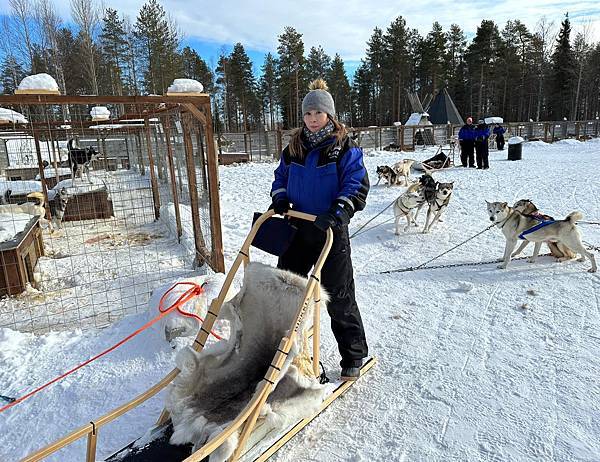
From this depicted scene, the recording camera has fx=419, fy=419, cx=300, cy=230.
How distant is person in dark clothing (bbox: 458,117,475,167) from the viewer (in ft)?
48.8

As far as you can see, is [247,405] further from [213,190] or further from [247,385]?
[213,190]

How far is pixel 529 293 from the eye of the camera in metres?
4.26

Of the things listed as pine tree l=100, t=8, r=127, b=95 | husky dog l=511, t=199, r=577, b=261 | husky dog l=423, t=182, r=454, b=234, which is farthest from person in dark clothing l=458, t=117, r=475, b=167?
pine tree l=100, t=8, r=127, b=95

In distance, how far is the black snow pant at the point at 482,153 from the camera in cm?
1461

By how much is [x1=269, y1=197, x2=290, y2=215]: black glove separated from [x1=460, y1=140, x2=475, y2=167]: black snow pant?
1406 centimetres

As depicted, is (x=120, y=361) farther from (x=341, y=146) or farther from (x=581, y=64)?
(x=581, y=64)

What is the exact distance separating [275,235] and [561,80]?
168ft

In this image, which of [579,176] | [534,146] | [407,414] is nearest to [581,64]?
[534,146]

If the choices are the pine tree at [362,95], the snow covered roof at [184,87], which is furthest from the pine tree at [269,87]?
the snow covered roof at [184,87]

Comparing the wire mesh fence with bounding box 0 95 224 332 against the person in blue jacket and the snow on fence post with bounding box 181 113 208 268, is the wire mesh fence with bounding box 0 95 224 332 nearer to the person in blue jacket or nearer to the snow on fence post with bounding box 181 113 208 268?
the snow on fence post with bounding box 181 113 208 268

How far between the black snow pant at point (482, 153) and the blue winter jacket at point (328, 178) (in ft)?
44.8

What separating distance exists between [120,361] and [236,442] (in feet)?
5.94

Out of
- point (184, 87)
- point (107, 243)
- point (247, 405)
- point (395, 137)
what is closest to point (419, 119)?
point (395, 137)

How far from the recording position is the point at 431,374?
9.73 ft
